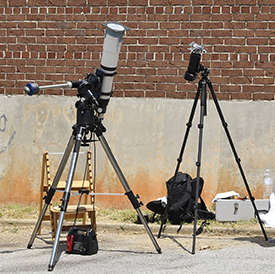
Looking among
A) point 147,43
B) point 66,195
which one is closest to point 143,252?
point 66,195

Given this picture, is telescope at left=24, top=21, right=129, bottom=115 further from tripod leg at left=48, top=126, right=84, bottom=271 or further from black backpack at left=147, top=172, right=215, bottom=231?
black backpack at left=147, top=172, right=215, bottom=231

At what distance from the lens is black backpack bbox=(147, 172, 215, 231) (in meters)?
6.41

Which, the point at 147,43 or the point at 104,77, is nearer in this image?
the point at 104,77

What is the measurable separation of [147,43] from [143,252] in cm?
321

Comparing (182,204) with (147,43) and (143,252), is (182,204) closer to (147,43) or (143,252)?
(143,252)

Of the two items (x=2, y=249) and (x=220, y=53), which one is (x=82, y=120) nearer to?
(x=2, y=249)

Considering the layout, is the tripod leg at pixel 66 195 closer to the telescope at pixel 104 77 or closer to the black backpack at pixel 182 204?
the telescope at pixel 104 77

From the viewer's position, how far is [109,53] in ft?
16.0

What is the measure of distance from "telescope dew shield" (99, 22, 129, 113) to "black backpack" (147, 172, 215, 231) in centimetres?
189

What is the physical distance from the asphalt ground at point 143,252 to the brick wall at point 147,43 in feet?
6.58

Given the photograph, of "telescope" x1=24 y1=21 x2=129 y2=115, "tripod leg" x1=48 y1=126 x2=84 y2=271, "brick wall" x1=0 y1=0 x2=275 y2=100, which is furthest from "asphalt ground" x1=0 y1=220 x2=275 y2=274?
"brick wall" x1=0 y1=0 x2=275 y2=100

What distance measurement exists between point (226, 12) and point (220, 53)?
575mm

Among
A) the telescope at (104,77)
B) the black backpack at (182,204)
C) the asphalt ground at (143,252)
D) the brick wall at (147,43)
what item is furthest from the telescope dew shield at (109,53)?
the brick wall at (147,43)

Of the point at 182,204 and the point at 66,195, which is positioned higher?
the point at 66,195
